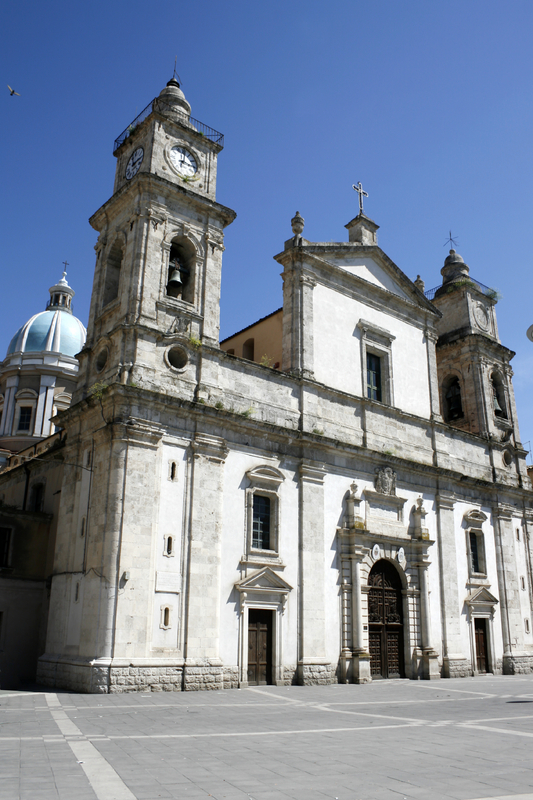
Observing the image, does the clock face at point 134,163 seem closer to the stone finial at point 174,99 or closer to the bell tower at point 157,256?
the bell tower at point 157,256

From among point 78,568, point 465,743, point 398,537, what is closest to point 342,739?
point 465,743

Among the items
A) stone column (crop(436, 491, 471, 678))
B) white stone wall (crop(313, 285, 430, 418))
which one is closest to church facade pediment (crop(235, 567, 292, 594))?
white stone wall (crop(313, 285, 430, 418))

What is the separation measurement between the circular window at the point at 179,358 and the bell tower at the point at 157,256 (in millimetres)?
30

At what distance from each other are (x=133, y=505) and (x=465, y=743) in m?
9.97

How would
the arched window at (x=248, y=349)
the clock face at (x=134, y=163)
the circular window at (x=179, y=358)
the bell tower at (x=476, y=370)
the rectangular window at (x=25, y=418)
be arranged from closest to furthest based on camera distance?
the circular window at (x=179, y=358) → the clock face at (x=134, y=163) → the arched window at (x=248, y=349) → the bell tower at (x=476, y=370) → the rectangular window at (x=25, y=418)

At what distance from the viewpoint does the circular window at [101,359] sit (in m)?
19.9

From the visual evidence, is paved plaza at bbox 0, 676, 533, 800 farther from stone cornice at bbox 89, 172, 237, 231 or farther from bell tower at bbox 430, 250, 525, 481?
bell tower at bbox 430, 250, 525, 481

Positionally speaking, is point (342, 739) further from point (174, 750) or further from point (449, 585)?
point (449, 585)

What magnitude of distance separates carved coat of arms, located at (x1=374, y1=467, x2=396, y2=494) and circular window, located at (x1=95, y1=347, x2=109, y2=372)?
10.5 m

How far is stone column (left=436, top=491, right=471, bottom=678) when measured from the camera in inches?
977

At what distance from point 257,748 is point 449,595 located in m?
18.1

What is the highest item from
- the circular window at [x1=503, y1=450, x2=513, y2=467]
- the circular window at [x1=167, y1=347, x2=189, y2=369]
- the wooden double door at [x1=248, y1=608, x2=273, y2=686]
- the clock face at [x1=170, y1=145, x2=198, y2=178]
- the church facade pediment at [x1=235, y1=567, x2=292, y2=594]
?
the clock face at [x1=170, y1=145, x2=198, y2=178]

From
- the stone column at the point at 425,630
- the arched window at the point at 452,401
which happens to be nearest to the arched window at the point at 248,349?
Answer: the stone column at the point at 425,630

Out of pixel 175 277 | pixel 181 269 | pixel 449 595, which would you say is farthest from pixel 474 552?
pixel 175 277
